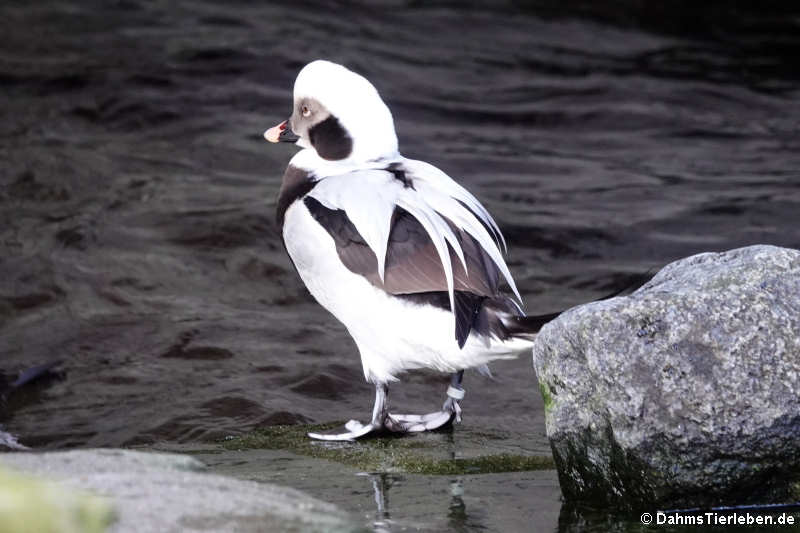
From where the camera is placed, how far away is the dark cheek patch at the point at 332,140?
468cm

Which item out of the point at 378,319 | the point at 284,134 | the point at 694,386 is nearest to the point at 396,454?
the point at 378,319

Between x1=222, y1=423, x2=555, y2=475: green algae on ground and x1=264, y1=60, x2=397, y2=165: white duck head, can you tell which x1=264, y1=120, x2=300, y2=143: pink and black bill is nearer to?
x1=264, y1=60, x2=397, y2=165: white duck head

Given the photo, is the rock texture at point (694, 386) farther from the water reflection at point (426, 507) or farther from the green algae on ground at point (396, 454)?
the green algae on ground at point (396, 454)

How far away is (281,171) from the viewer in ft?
28.7

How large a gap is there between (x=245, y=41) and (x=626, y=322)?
8.22m

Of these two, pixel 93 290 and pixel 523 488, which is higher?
pixel 523 488

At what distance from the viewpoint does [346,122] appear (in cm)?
465

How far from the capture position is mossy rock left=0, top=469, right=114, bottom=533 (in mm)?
2158

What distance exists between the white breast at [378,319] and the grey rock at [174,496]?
148cm

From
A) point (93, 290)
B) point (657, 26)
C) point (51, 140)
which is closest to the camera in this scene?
point (93, 290)

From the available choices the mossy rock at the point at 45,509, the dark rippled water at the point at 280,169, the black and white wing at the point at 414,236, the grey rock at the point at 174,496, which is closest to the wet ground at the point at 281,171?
the dark rippled water at the point at 280,169

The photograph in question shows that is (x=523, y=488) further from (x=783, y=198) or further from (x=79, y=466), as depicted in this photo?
(x=783, y=198)

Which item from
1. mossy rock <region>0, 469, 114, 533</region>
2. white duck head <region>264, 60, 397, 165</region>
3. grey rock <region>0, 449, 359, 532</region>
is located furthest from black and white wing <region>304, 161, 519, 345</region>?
mossy rock <region>0, 469, 114, 533</region>

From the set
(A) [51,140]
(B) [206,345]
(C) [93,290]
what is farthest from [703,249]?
(A) [51,140]
